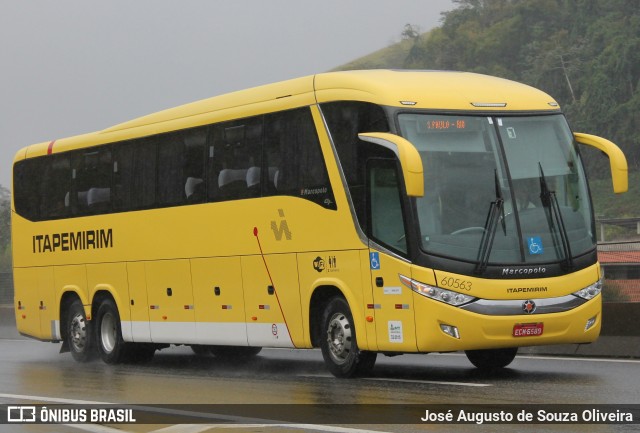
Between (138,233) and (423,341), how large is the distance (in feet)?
24.7

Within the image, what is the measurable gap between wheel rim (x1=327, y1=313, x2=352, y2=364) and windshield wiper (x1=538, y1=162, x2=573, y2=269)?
2750mm

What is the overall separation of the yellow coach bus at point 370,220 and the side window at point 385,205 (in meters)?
0.02

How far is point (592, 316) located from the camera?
15.8 metres

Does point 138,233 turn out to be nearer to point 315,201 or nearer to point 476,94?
point 315,201

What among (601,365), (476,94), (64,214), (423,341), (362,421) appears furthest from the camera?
(64,214)

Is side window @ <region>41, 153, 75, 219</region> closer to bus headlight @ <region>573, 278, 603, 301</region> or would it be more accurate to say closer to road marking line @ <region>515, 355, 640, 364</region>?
road marking line @ <region>515, 355, 640, 364</region>

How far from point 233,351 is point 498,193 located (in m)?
8.57

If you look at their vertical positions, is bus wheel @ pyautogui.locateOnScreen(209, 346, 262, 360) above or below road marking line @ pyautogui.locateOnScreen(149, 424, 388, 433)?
below

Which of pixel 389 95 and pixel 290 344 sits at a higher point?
pixel 389 95

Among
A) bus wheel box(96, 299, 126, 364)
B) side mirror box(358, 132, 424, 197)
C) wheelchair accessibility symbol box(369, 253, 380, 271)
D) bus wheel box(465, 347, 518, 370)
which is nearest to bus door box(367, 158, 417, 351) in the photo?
wheelchair accessibility symbol box(369, 253, 380, 271)

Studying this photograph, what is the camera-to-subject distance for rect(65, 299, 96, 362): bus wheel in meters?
22.8

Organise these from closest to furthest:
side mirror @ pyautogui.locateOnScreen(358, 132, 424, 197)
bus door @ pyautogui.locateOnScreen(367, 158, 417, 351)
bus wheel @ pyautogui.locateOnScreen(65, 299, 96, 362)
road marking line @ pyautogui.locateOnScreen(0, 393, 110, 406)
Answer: road marking line @ pyautogui.locateOnScreen(0, 393, 110, 406), side mirror @ pyautogui.locateOnScreen(358, 132, 424, 197), bus door @ pyautogui.locateOnScreen(367, 158, 417, 351), bus wheel @ pyautogui.locateOnScreen(65, 299, 96, 362)

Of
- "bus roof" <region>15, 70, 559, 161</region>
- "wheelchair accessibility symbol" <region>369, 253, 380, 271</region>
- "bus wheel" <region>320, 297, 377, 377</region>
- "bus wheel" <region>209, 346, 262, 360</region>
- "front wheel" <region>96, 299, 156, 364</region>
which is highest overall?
"bus roof" <region>15, 70, 559, 161</region>

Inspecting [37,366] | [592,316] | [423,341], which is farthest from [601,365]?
[37,366]
